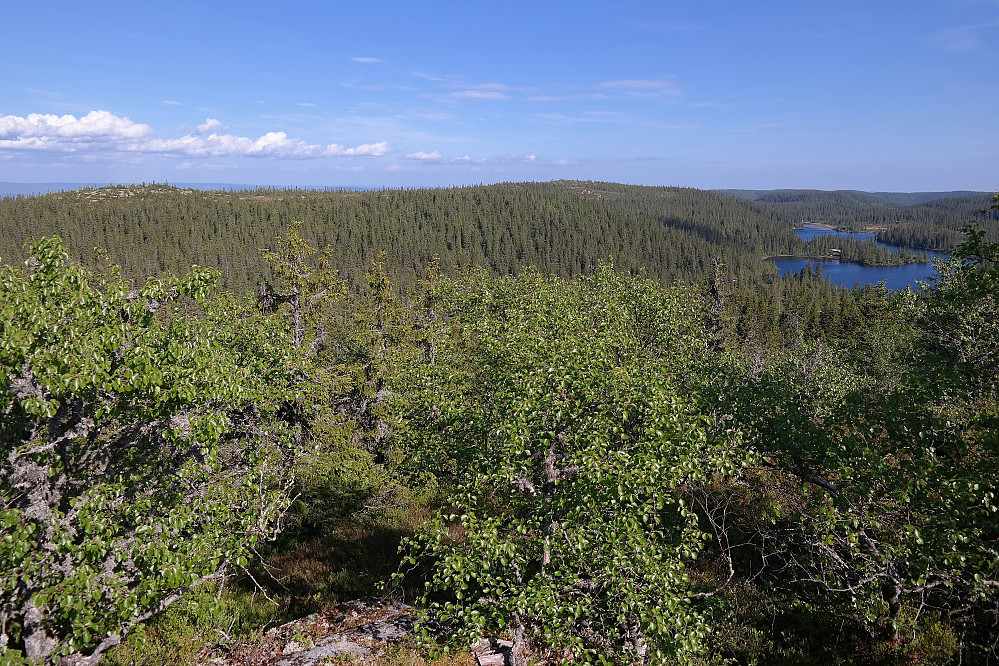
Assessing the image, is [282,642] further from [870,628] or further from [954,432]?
[954,432]

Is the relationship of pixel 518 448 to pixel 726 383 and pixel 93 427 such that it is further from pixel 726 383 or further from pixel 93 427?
pixel 726 383

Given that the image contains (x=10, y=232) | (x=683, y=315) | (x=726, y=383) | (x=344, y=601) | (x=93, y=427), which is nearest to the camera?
(x=93, y=427)

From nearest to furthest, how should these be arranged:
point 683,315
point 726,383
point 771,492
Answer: point 726,383 → point 771,492 → point 683,315

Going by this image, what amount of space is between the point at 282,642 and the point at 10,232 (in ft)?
820

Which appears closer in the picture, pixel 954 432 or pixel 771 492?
pixel 954 432

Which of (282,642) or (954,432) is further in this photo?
(282,642)

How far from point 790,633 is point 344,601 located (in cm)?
1504

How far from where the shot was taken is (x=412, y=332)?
3450 centimetres

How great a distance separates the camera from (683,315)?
26797 mm

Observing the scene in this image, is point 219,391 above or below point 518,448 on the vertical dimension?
above

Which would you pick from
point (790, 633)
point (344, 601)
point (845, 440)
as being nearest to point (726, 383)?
point (845, 440)

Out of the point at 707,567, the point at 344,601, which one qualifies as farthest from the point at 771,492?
the point at 344,601

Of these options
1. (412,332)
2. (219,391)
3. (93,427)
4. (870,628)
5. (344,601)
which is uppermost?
(219,391)

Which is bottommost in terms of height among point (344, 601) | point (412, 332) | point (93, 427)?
point (344, 601)
